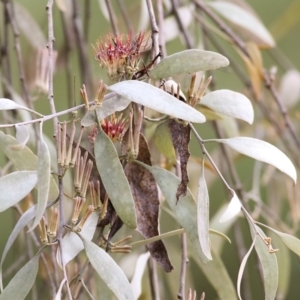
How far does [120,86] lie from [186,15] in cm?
60

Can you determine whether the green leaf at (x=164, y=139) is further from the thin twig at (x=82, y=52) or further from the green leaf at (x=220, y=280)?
the thin twig at (x=82, y=52)

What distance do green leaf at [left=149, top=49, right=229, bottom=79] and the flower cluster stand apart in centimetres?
2

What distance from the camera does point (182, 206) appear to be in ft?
1.85

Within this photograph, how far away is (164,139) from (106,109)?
11cm

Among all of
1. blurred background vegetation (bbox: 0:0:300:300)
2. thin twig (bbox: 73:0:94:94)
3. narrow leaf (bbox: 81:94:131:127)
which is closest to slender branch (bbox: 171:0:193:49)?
blurred background vegetation (bbox: 0:0:300:300)

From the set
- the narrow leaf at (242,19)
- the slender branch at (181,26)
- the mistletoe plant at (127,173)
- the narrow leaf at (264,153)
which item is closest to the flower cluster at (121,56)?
the mistletoe plant at (127,173)

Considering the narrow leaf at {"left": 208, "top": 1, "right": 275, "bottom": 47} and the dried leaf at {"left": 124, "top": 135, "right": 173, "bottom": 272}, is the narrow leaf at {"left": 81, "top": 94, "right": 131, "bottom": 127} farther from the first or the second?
the narrow leaf at {"left": 208, "top": 1, "right": 275, "bottom": 47}

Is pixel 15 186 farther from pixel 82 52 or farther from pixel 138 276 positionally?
pixel 82 52

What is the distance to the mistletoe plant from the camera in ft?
1.65

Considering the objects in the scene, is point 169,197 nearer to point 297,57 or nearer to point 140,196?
point 140,196

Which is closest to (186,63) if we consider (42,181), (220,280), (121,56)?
(121,56)

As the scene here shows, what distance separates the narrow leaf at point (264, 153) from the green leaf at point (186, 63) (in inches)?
2.7

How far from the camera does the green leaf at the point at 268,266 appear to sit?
543mm

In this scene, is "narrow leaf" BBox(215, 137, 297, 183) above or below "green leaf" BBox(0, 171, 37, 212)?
below
